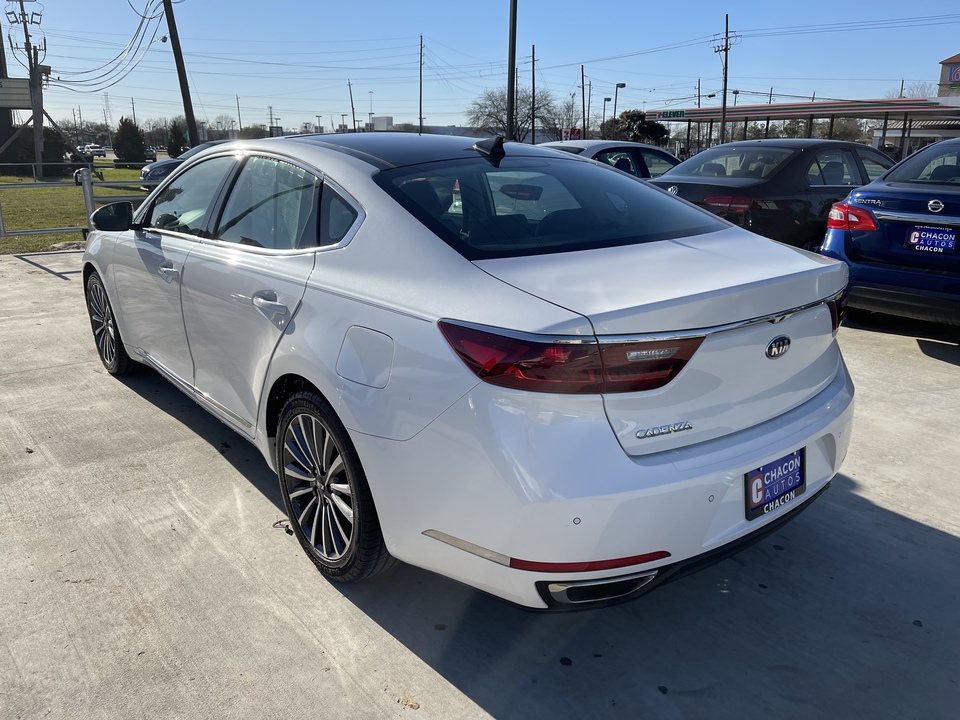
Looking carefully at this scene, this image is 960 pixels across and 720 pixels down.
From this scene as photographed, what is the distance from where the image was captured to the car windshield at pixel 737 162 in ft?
25.1

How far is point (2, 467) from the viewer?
154 inches

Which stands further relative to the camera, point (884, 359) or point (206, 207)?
point (884, 359)

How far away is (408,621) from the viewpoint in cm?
272

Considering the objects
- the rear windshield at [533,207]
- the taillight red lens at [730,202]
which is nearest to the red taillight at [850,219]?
the taillight red lens at [730,202]

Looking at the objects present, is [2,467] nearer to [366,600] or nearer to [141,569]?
[141,569]

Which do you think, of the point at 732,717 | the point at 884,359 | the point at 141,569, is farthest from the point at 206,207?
the point at 884,359

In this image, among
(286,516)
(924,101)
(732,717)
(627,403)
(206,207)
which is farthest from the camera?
(924,101)

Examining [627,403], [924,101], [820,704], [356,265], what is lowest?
[820,704]

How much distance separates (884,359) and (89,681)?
5380 mm

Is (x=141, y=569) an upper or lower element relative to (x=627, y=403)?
lower

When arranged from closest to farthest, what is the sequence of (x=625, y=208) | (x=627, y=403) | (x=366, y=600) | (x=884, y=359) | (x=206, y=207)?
(x=627, y=403), (x=366, y=600), (x=625, y=208), (x=206, y=207), (x=884, y=359)

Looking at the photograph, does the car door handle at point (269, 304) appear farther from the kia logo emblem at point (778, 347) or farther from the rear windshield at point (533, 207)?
the kia logo emblem at point (778, 347)

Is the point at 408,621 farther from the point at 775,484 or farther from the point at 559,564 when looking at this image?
the point at 775,484

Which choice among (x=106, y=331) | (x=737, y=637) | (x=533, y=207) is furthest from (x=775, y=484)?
(x=106, y=331)
